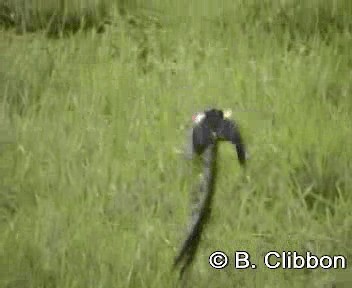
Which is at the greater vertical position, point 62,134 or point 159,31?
point 159,31

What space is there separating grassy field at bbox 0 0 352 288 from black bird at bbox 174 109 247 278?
0.4 inches

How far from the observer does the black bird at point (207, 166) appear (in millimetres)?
1213

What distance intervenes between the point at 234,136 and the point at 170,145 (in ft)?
0.29

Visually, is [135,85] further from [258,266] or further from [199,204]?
[258,266]

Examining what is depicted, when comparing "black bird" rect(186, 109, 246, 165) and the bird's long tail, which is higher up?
"black bird" rect(186, 109, 246, 165)

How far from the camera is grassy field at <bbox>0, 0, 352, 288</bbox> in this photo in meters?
1.21

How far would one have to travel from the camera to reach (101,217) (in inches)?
48.2

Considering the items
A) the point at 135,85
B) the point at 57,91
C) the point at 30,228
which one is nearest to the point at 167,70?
the point at 135,85

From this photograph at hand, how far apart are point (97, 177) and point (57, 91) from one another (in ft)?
0.44

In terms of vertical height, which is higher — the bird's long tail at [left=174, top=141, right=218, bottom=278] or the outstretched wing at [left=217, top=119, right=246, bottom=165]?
the outstretched wing at [left=217, top=119, right=246, bottom=165]

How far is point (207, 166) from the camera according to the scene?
1216 mm

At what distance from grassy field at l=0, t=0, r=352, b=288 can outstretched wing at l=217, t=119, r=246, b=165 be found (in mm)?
12

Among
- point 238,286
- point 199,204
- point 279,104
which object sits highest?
point 279,104

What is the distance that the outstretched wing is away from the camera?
1213 millimetres
